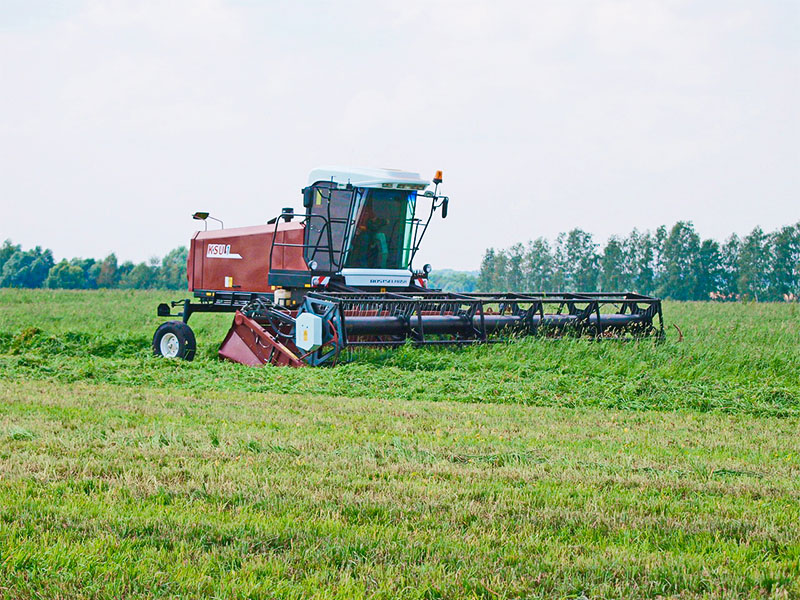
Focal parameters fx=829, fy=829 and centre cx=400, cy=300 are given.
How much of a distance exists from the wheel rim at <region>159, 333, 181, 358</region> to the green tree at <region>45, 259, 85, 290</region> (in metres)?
48.8

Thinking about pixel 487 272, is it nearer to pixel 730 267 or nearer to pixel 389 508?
pixel 730 267

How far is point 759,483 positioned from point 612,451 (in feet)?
3.77

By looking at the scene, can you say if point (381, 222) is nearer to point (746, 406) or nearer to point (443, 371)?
point (443, 371)

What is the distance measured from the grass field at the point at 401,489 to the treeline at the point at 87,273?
51.2 m

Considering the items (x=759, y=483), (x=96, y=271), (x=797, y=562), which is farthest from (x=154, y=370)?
(x=96, y=271)

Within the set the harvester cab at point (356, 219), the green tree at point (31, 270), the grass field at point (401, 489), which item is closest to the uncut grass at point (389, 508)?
the grass field at point (401, 489)

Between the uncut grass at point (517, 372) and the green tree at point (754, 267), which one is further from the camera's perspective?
the green tree at point (754, 267)

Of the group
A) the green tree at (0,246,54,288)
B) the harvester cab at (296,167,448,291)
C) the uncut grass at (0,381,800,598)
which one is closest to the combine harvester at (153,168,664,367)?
the harvester cab at (296,167,448,291)

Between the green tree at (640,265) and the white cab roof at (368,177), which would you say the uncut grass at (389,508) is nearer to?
the white cab roof at (368,177)

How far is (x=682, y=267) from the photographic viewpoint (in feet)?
199

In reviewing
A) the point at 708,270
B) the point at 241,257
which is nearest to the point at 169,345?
the point at 241,257

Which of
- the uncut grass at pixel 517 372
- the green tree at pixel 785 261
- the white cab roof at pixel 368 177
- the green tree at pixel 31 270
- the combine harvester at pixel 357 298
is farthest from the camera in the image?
the green tree at pixel 31 270

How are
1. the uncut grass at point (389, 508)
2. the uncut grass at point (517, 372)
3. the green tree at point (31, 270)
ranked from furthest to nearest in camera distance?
the green tree at point (31, 270) < the uncut grass at point (517, 372) < the uncut grass at point (389, 508)

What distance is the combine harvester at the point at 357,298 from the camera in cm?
1195
